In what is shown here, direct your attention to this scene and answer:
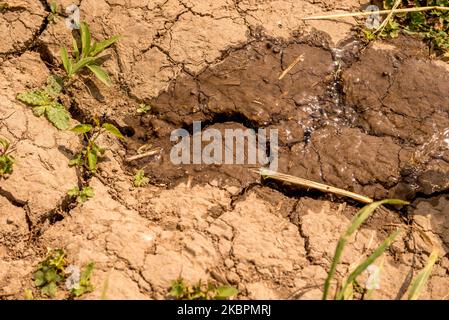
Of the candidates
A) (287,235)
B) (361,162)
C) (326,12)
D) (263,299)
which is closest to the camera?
(263,299)

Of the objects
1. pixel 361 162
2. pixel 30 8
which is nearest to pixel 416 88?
pixel 361 162

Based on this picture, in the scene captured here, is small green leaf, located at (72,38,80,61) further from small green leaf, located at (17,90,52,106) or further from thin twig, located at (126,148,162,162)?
thin twig, located at (126,148,162,162)

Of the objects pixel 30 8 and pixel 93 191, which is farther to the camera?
pixel 30 8

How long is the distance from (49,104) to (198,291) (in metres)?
1.45

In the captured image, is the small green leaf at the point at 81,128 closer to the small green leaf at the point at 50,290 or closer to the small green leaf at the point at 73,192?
the small green leaf at the point at 73,192

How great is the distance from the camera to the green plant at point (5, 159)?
2.68 metres

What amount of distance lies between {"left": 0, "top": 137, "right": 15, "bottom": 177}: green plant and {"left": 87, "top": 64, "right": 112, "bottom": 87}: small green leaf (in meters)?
0.66

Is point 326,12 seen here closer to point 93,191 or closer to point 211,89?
point 211,89

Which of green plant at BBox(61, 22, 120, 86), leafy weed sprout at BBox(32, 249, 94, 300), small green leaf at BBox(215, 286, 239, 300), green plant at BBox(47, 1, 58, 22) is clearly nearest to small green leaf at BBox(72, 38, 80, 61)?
green plant at BBox(61, 22, 120, 86)

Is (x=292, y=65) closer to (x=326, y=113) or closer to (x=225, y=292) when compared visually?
(x=326, y=113)

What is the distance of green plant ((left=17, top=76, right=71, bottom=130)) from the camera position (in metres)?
2.91

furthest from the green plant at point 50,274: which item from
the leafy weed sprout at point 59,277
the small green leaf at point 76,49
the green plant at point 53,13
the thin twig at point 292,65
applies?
the thin twig at point 292,65

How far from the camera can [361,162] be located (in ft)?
9.39

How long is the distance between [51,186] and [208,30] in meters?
1.39
